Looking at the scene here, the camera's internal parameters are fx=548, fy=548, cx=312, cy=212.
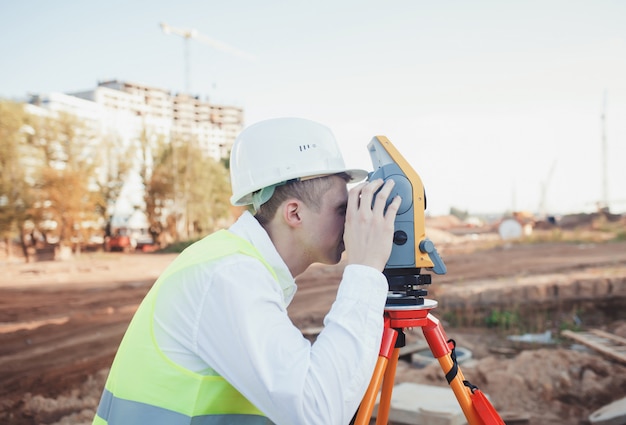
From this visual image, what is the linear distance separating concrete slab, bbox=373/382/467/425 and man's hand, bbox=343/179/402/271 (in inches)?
91.9

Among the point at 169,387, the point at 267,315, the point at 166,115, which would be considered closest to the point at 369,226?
the point at 267,315

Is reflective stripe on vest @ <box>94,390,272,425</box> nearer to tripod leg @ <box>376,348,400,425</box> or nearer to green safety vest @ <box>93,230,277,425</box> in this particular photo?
green safety vest @ <box>93,230,277,425</box>

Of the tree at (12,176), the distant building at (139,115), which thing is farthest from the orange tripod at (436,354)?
the tree at (12,176)

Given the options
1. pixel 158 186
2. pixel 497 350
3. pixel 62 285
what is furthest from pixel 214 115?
pixel 497 350

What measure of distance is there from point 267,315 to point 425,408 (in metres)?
2.66

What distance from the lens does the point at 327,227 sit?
1416mm

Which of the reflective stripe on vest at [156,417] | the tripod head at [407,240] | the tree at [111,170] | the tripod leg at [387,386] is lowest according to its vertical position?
the tripod leg at [387,386]

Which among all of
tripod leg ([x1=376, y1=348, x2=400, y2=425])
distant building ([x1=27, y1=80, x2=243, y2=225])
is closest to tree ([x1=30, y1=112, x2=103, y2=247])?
distant building ([x1=27, y1=80, x2=243, y2=225])

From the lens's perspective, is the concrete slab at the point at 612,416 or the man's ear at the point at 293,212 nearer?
the man's ear at the point at 293,212

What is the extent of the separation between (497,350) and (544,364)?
1.65 metres

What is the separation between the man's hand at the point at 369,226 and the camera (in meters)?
1.30

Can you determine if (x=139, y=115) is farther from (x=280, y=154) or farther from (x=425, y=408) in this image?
(x=280, y=154)

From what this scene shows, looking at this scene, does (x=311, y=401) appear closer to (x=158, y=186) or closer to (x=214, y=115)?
(x=158, y=186)

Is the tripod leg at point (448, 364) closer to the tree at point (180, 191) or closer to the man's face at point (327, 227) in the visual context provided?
the man's face at point (327, 227)
